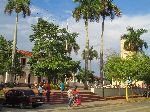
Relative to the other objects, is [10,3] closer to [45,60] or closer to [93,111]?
[45,60]

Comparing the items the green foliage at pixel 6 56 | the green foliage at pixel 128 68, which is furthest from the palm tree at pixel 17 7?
the green foliage at pixel 128 68

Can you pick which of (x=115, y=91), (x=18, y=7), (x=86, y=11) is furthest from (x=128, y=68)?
(x=18, y=7)

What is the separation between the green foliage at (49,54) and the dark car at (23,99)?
2633cm

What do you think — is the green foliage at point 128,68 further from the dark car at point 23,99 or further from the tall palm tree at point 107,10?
the dark car at point 23,99

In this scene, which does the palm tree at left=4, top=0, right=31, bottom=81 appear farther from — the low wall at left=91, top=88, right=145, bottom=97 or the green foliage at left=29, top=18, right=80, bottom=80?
the low wall at left=91, top=88, right=145, bottom=97

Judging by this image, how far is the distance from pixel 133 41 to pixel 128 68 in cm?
3063

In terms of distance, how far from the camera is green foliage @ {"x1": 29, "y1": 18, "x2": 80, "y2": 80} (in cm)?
5709

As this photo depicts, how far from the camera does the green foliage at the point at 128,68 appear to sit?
4884cm

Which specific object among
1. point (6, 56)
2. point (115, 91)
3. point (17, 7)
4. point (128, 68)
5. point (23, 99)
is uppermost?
point (17, 7)

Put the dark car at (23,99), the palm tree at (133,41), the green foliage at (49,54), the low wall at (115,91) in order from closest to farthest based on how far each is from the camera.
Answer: the dark car at (23,99) < the low wall at (115,91) < the green foliage at (49,54) < the palm tree at (133,41)

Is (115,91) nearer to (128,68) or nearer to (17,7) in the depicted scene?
(128,68)

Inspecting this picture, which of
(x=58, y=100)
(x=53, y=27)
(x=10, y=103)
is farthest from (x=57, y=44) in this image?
(x=10, y=103)

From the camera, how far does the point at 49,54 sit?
58562 mm

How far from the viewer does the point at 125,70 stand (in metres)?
48.5
